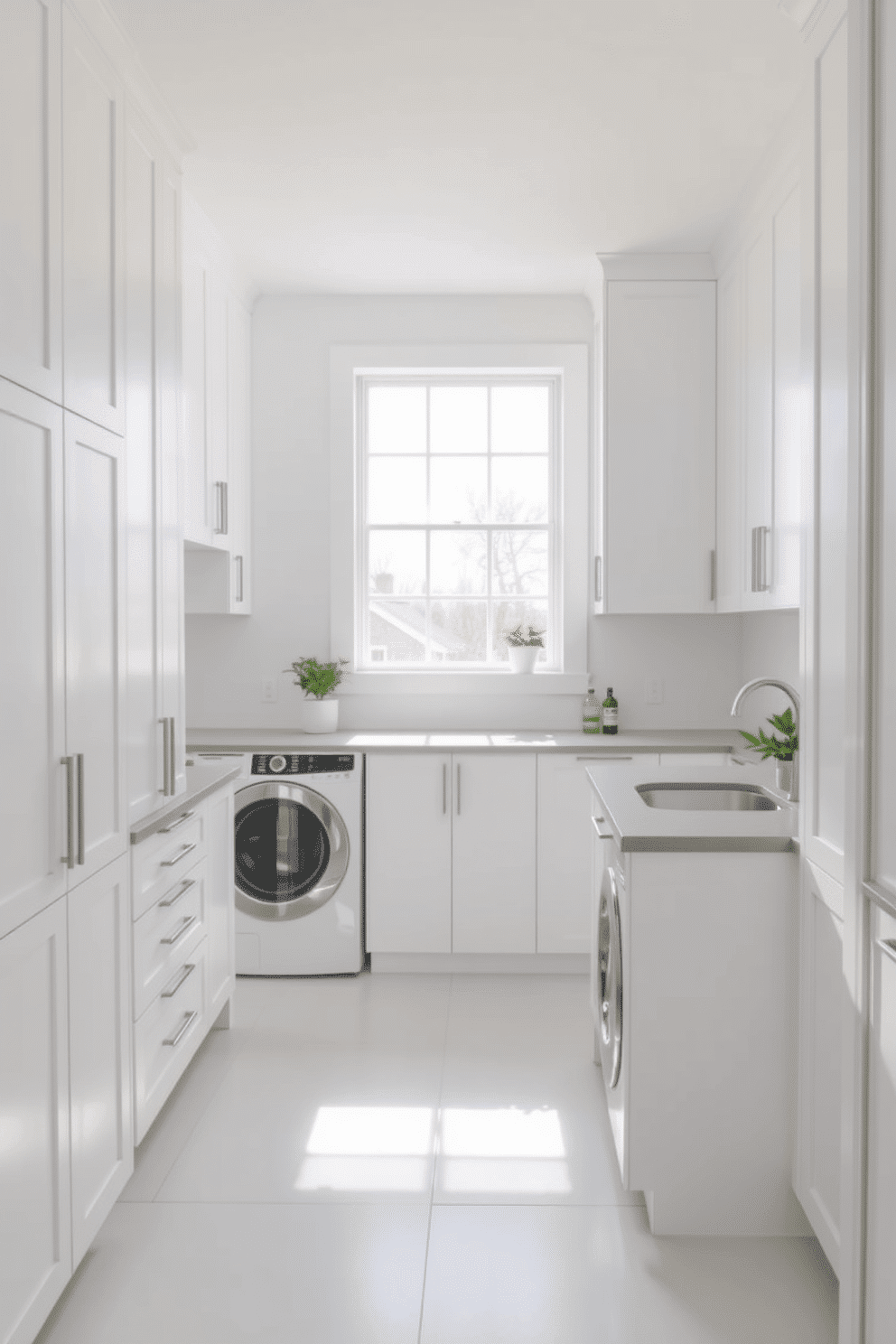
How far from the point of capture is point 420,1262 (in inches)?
79.9

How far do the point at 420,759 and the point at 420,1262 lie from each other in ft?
6.27

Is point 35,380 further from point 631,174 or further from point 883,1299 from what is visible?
point 631,174

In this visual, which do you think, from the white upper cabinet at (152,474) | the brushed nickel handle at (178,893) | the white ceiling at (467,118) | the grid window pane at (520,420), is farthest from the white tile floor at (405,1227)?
the white ceiling at (467,118)

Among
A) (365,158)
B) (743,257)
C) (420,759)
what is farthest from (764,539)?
(365,158)

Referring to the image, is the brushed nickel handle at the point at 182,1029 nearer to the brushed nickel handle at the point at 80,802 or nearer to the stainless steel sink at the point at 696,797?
the brushed nickel handle at the point at 80,802

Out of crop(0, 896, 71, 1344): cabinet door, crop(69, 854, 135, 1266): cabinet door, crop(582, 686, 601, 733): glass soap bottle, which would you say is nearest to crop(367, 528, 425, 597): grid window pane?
crop(582, 686, 601, 733): glass soap bottle

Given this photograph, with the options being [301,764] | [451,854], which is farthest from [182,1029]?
[451,854]

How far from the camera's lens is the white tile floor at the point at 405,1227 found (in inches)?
73.1

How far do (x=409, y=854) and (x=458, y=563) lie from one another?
1348mm

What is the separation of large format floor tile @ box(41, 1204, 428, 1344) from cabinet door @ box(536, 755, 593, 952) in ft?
5.36

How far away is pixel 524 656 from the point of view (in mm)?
4246

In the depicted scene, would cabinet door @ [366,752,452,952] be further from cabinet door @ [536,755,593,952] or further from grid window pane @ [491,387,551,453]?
grid window pane @ [491,387,551,453]

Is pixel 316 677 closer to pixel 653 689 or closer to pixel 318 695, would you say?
pixel 318 695

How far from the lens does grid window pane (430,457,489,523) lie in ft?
14.4
